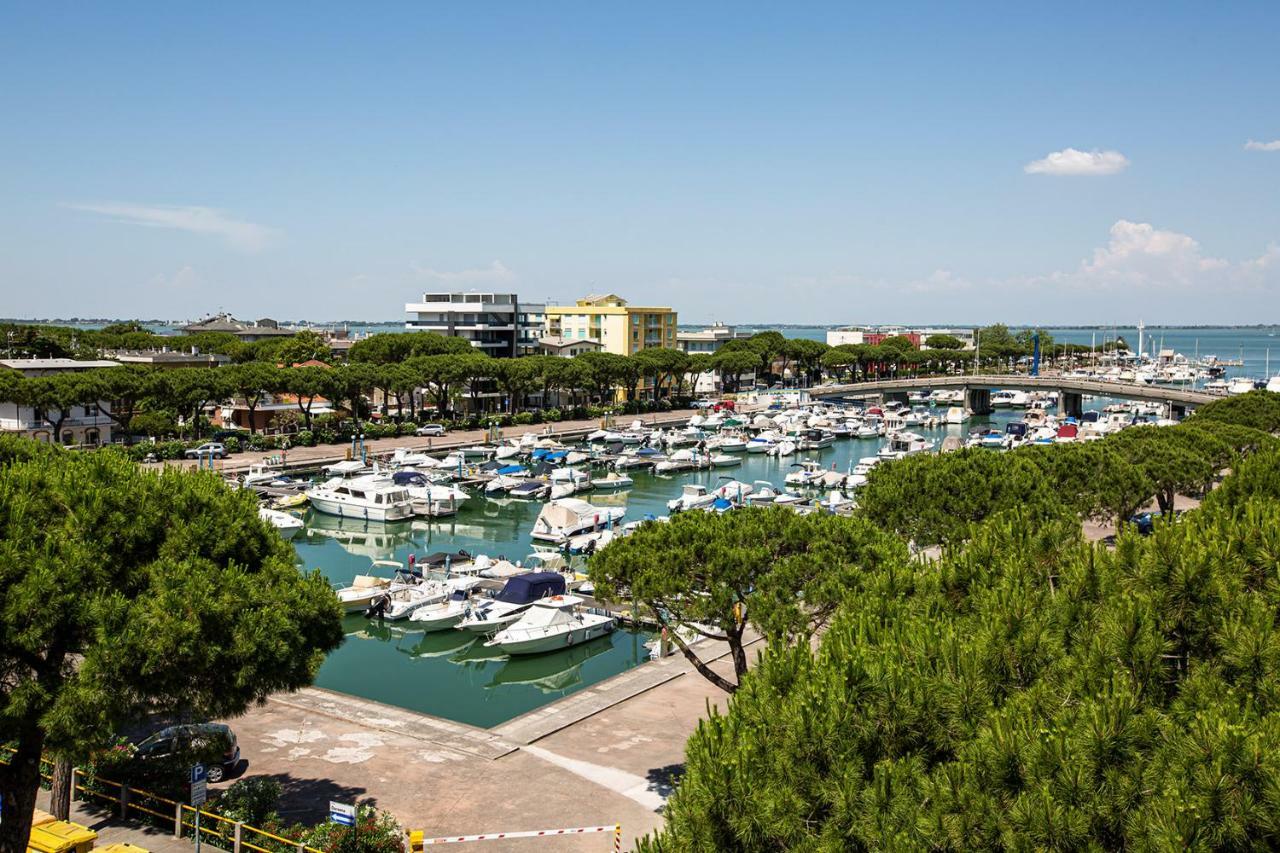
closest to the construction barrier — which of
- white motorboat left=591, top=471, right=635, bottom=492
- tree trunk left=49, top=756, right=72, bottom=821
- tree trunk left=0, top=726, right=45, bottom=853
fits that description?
tree trunk left=0, top=726, right=45, bottom=853

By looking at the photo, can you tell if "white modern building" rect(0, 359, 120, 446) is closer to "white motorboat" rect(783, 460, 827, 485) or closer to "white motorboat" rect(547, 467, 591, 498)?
"white motorboat" rect(547, 467, 591, 498)

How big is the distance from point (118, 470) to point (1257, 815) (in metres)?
14.5

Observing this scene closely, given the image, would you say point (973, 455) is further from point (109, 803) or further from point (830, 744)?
point (109, 803)

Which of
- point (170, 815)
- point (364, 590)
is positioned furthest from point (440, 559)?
point (170, 815)

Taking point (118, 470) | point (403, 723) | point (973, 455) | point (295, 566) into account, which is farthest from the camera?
point (973, 455)

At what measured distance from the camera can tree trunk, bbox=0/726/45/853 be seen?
13.3 m

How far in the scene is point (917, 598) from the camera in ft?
43.7

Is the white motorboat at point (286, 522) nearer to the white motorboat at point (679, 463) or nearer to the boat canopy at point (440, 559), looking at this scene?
the boat canopy at point (440, 559)

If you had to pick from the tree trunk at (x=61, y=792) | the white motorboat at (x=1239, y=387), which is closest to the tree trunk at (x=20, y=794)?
the tree trunk at (x=61, y=792)

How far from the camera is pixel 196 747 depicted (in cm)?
1673

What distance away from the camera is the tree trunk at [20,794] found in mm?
13297

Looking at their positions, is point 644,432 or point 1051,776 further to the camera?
point 644,432

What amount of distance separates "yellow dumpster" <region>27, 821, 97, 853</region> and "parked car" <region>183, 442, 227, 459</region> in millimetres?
49598

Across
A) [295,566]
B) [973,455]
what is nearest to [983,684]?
[295,566]
